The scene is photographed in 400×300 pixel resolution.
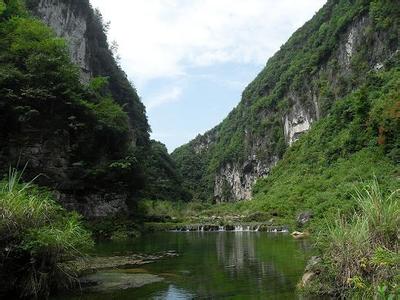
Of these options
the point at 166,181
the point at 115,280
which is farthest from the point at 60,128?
the point at 166,181

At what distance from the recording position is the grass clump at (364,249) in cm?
883

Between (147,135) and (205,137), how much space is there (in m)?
90.8

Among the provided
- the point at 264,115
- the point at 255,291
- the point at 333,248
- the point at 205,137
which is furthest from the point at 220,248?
the point at 205,137

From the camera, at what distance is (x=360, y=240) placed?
31.6 feet

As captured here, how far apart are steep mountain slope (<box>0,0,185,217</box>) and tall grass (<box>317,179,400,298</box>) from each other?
785 inches

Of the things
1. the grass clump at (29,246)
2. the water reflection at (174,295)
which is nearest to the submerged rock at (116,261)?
the grass clump at (29,246)

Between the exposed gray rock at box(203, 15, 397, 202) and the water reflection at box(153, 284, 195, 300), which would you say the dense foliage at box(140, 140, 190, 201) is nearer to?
the exposed gray rock at box(203, 15, 397, 202)

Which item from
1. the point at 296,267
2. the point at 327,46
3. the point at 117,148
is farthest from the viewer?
the point at 327,46

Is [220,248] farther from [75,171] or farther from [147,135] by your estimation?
[147,135]

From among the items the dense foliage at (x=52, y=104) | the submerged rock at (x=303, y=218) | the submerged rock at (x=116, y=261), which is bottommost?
the submerged rock at (x=116, y=261)

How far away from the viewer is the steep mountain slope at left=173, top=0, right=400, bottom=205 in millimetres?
50750

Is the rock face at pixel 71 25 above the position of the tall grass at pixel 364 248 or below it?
above

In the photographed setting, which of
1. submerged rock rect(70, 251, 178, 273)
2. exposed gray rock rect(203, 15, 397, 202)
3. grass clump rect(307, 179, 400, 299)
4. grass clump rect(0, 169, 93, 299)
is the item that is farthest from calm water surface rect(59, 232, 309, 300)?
exposed gray rock rect(203, 15, 397, 202)

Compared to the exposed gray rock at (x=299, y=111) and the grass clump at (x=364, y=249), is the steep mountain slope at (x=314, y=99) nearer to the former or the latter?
the exposed gray rock at (x=299, y=111)
